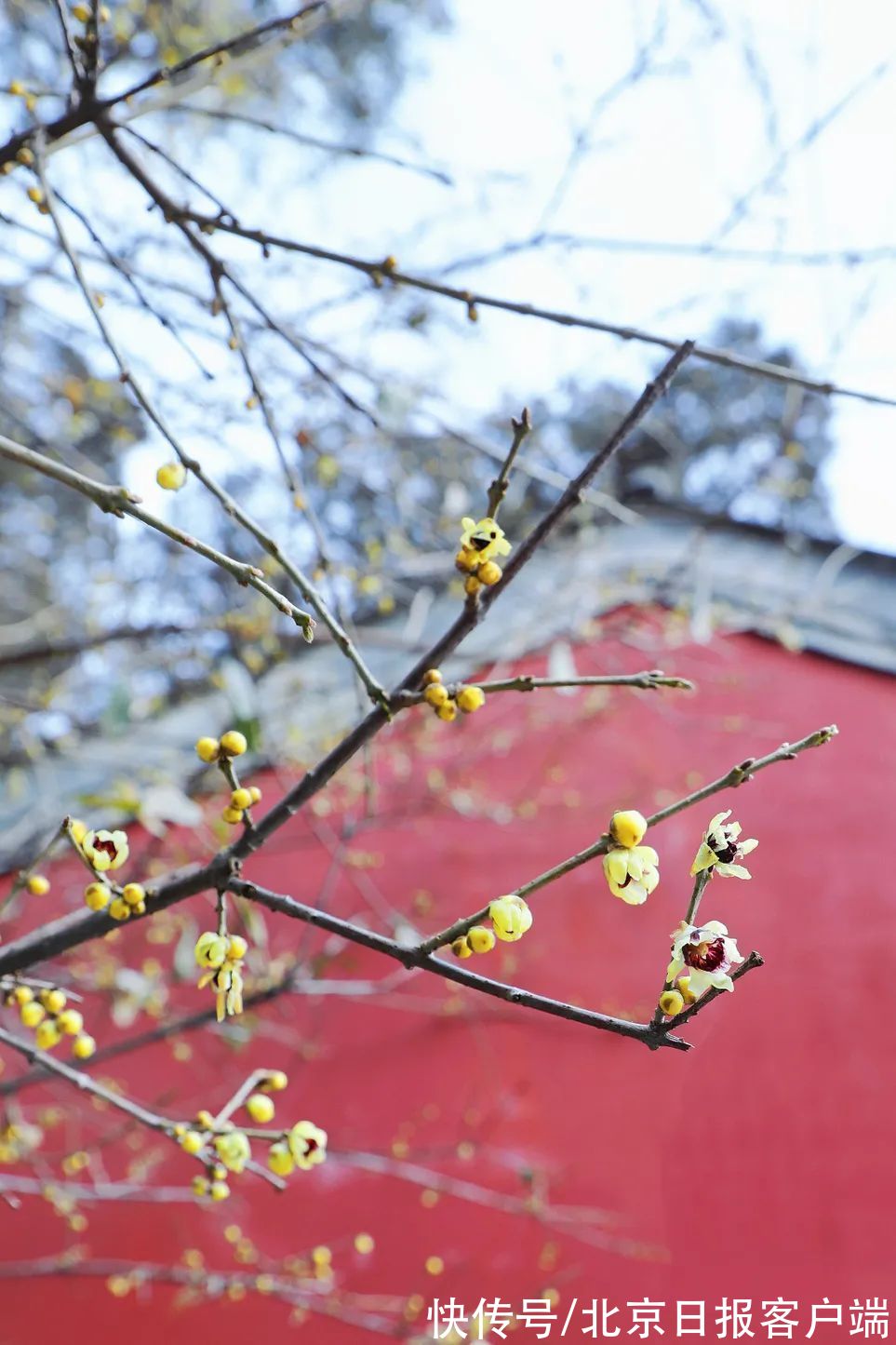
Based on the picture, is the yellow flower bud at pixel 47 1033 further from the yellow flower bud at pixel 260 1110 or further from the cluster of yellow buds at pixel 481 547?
the cluster of yellow buds at pixel 481 547

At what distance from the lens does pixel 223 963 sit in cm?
57

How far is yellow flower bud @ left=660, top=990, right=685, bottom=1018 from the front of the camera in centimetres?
47

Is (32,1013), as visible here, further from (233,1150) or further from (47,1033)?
(233,1150)

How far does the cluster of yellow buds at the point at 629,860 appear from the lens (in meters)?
0.49

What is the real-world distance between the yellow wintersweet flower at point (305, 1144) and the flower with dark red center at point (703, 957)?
326 mm

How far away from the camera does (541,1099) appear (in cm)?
171

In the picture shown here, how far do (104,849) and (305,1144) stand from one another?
0.88 feet

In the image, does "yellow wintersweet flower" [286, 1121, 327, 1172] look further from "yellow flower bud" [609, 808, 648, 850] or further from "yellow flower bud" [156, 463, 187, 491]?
"yellow flower bud" [156, 463, 187, 491]

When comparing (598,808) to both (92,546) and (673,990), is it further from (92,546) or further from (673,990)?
(92,546)

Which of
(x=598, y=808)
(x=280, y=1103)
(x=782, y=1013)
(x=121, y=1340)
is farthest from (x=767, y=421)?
(x=121, y=1340)

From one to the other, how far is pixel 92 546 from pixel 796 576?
450 centimetres

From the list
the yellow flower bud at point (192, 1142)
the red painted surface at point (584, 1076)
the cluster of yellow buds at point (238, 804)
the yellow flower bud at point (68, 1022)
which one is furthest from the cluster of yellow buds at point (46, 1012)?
the red painted surface at point (584, 1076)

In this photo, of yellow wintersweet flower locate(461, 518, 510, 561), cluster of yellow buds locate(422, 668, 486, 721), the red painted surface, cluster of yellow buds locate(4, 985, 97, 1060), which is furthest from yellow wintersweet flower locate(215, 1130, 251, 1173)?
the red painted surface

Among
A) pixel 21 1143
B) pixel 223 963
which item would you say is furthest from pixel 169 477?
pixel 21 1143
